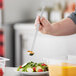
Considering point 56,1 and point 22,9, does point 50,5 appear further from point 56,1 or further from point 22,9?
point 22,9

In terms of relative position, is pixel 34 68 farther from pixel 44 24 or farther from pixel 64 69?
pixel 44 24

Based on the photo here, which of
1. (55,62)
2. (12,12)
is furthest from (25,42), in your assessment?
(55,62)

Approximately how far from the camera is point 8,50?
2852mm

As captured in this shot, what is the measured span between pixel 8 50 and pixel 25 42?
217 millimetres

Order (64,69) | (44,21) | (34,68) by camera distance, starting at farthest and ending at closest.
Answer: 1. (44,21)
2. (34,68)
3. (64,69)

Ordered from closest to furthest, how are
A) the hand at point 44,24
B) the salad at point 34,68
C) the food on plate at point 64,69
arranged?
the food on plate at point 64,69, the salad at point 34,68, the hand at point 44,24

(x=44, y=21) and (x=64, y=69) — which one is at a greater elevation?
(x=44, y=21)

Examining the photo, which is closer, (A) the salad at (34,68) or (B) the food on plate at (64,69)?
(B) the food on plate at (64,69)

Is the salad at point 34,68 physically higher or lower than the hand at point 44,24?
lower

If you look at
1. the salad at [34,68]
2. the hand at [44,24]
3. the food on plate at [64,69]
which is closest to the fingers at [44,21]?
the hand at [44,24]

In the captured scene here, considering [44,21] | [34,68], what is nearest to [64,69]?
[34,68]

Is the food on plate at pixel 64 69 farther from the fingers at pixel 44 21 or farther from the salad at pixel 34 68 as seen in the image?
the fingers at pixel 44 21

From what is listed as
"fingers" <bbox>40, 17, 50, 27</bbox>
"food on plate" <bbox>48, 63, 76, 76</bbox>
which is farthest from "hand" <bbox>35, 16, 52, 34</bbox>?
"food on plate" <bbox>48, 63, 76, 76</bbox>

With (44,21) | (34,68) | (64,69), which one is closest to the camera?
(64,69)
